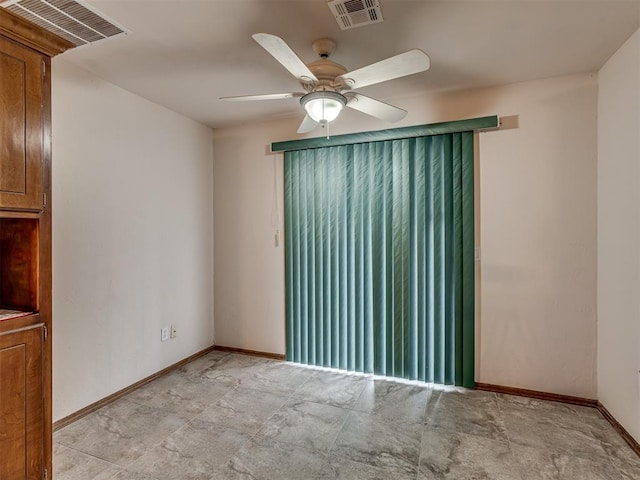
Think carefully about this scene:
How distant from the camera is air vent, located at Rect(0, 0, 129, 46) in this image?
1.70 metres

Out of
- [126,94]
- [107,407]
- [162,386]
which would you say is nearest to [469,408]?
[162,386]

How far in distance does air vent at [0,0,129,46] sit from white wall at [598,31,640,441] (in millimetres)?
2999

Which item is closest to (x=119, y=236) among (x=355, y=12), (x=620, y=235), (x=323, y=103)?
(x=323, y=103)

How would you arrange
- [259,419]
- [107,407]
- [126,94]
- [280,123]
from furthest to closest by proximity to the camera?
[280,123] → [126,94] → [107,407] → [259,419]

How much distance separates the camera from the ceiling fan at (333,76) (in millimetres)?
1594

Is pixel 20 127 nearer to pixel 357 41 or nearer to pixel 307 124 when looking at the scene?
pixel 307 124

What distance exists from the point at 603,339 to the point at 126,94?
13.2 ft

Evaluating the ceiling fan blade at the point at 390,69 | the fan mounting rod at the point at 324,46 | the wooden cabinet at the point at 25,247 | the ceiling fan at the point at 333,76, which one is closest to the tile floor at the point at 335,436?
the wooden cabinet at the point at 25,247

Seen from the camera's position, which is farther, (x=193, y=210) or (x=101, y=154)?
(x=193, y=210)

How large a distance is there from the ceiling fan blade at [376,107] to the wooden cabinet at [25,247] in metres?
1.51

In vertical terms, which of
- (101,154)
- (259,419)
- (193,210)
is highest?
(101,154)

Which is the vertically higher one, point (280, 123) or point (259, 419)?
point (280, 123)

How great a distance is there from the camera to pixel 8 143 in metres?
1.56

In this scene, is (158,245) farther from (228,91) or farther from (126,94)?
(228,91)
